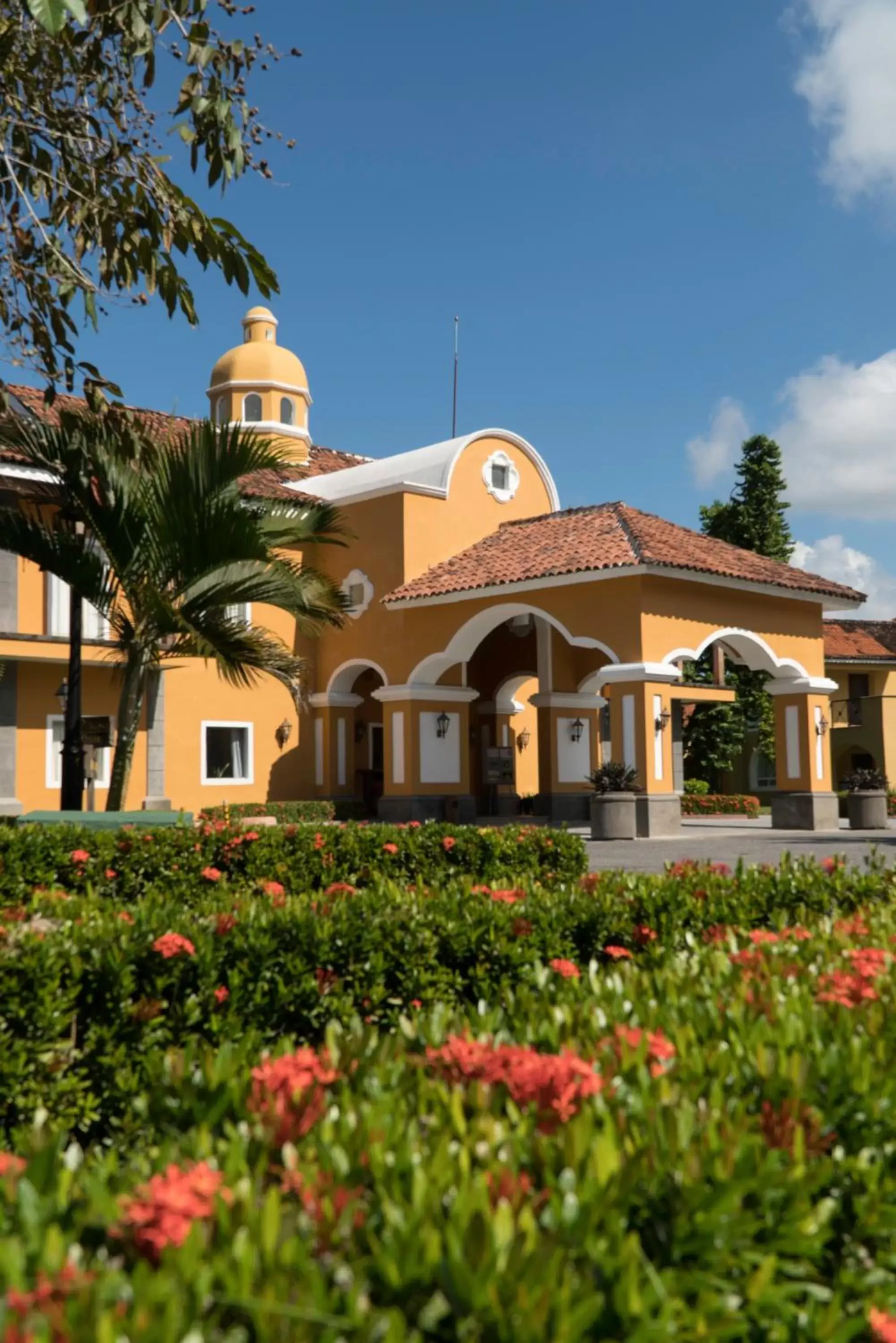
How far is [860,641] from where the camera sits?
4675cm

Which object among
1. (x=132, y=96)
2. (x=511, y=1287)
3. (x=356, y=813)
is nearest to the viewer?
(x=511, y=1287)

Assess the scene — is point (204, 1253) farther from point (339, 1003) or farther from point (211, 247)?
point (211, 247)

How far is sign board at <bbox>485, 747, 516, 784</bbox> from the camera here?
29.7m

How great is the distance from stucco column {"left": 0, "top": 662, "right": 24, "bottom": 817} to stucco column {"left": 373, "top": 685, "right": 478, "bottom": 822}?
23.6 feet

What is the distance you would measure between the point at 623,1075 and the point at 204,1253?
1154 mm

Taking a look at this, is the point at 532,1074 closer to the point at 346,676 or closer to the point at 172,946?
the point at 172,946

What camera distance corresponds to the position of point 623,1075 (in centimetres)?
279

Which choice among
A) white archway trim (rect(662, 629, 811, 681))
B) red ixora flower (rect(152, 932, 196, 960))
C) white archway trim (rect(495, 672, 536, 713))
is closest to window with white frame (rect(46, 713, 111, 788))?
white archway trim (rect(495, 672, 536, 713))

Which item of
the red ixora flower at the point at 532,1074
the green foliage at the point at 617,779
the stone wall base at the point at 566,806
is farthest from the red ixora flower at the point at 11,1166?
the stone wall base at the point at 566,806

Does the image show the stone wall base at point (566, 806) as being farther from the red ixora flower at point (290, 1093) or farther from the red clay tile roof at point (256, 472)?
the red ixora flower at point (290, 1093)

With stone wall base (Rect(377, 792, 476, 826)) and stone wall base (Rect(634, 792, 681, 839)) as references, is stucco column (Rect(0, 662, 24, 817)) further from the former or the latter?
stone wall base (Rect(634, 792, 681, 839))

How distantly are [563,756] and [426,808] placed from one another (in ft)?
12.1

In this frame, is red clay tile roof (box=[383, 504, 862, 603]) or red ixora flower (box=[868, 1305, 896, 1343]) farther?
red clay tile roof (box=[383, 504, 862, 603])

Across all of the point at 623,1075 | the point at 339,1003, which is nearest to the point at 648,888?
the point at 339,1003
